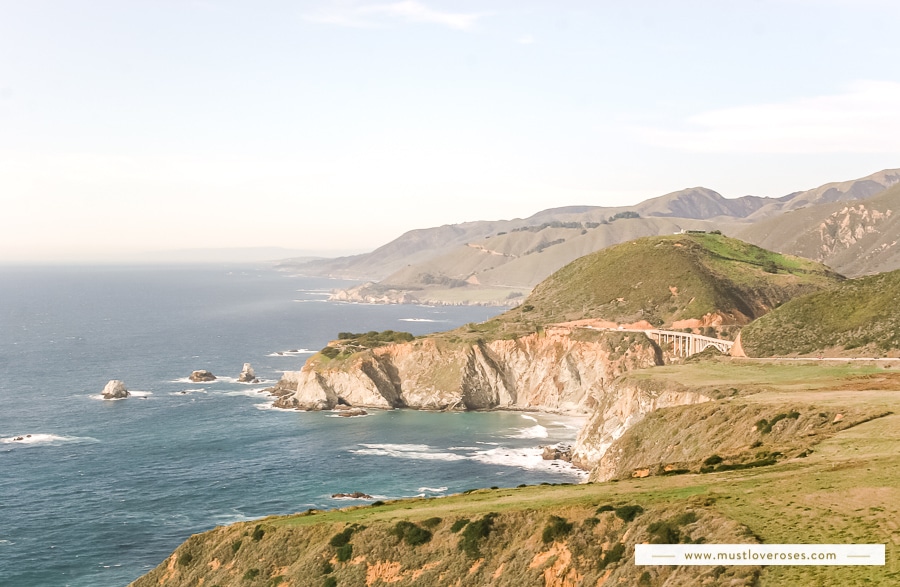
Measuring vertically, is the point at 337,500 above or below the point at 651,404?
below

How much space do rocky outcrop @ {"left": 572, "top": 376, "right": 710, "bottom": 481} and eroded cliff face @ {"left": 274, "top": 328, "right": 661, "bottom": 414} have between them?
1566 inches

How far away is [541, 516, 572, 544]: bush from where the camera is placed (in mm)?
48469

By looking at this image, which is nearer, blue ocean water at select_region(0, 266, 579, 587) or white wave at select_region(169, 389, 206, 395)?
blue ocean water at select_region(0, 266, 579, 587)

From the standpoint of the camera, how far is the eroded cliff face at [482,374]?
159500mm

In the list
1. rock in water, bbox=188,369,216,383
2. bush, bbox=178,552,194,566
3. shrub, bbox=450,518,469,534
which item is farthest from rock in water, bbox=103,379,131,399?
shrub, bbox=450,518,469,534

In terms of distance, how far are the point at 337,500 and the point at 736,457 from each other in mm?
49875


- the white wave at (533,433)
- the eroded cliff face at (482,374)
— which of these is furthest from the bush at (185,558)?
the eroded cliff face at (482,374)

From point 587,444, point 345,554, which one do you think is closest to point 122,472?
point 587,444

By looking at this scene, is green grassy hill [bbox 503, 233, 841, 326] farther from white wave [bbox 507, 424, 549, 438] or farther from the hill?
white wave [bbox 507, 424, 549, 438]

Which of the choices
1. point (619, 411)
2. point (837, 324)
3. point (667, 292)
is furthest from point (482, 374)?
point (837, 324)

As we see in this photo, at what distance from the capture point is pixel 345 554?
55.8 meters

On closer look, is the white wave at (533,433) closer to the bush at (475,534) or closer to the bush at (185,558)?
the bush at (185,558)

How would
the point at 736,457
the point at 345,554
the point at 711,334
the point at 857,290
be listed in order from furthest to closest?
the point at 711,334 < the point at 857,290 < the point at 736,457 < the point at 345,554

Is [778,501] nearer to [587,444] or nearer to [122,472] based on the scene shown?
[587,444]
